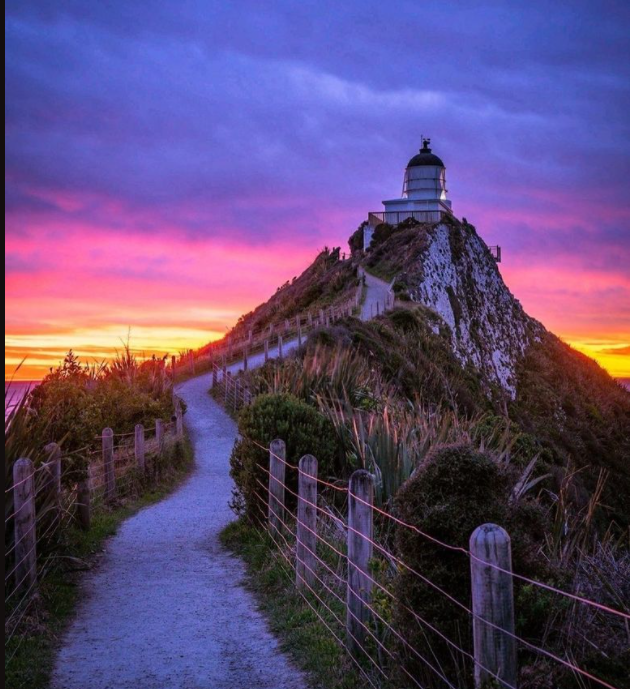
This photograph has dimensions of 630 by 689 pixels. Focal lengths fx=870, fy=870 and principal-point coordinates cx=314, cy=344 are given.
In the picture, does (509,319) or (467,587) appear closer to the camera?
(467,587)

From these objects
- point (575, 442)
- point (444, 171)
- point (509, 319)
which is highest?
point (444, 171)

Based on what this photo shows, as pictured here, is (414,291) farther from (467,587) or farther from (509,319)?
(467,587)

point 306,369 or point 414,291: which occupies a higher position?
point 414,291

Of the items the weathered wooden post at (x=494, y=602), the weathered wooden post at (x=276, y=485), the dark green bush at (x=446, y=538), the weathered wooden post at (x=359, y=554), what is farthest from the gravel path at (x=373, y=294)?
the weathered wooden post at (x=494, y=602)

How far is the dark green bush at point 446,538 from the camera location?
5105mm

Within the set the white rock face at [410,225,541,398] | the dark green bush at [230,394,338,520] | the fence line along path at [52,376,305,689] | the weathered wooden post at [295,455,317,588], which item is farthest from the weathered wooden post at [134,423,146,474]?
the white rock face at [410,225,541,398]

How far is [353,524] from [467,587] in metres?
1.68

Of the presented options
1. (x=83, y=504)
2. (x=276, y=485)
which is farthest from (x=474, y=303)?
(x=276, y=485)

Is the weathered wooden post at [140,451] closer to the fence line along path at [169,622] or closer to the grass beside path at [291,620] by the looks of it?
the fence line along path at [169,622]

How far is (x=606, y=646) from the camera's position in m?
4.65

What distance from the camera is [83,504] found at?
41.4 feet

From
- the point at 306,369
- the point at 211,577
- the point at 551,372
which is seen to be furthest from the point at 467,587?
the point at 551,372

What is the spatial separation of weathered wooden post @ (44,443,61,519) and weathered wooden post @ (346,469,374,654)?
165 inches

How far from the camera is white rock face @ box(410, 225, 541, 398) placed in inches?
2056
